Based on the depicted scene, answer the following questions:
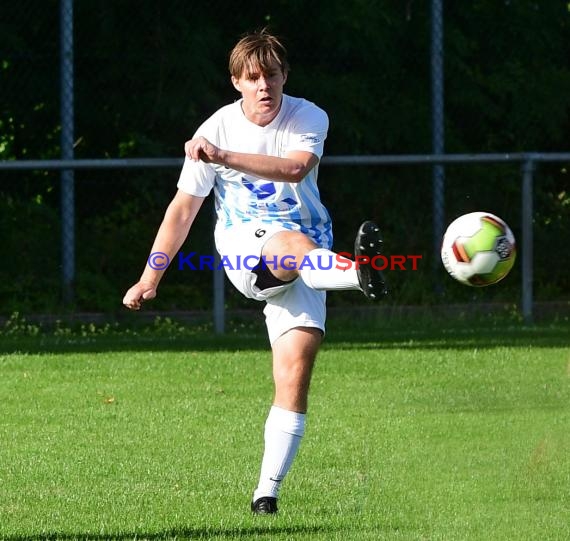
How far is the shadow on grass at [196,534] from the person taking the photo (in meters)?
5.12

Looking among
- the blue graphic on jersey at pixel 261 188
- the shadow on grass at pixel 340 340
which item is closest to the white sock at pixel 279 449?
the blue graphic on jersey at pixel 261 188

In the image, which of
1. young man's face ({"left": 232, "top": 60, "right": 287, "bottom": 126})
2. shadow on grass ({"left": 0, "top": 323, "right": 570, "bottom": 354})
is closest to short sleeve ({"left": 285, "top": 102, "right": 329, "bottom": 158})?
young man's face ({"left": 232, "top": 60, "right": 287, "bottom": 126})

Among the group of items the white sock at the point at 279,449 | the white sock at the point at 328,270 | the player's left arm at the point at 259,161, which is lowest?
the white sock at the point at 279,449

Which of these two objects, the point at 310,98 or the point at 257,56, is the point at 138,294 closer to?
the point at 257,56

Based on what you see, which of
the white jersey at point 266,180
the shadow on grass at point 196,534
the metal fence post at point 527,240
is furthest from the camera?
the metal fence post at point 527,240

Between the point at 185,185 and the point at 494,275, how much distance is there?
4.43ft

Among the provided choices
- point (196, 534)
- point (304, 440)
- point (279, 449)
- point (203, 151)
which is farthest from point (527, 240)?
point (196, 534)

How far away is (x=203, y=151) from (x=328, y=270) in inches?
25.8

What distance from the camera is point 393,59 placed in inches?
548

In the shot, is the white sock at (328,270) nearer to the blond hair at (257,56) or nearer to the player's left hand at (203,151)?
the player's left hand at (203,151)

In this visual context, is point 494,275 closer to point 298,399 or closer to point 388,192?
point 298,399

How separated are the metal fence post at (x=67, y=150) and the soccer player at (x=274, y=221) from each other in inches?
257

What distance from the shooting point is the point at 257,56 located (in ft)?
18.1

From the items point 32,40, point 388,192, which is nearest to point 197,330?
point 388,192
